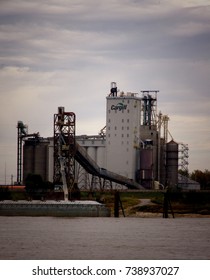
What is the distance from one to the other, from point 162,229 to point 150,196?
45.0 meters

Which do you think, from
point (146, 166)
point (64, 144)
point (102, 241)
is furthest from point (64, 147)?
point (102, 241)

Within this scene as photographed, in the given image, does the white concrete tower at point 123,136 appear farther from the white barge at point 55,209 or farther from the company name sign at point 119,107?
the white barge at point 55,209

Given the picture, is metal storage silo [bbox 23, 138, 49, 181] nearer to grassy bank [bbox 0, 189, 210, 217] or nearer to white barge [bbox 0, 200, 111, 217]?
grassy bank [bbox 0, 189, 210, 217]

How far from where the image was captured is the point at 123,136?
365ft

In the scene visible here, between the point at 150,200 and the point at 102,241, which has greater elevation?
the point at 150,200

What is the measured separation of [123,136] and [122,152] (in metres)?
1.94

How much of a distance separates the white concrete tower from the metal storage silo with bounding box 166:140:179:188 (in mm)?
6022

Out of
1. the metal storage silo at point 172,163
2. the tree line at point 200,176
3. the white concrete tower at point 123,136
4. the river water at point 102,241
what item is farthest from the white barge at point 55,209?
the tree line at point 200,176

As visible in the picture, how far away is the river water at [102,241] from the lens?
127 ft

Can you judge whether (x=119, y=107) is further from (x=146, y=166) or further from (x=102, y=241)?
(x=102, y=241)

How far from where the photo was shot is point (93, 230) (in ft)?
179

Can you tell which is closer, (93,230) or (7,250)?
(7,250)
